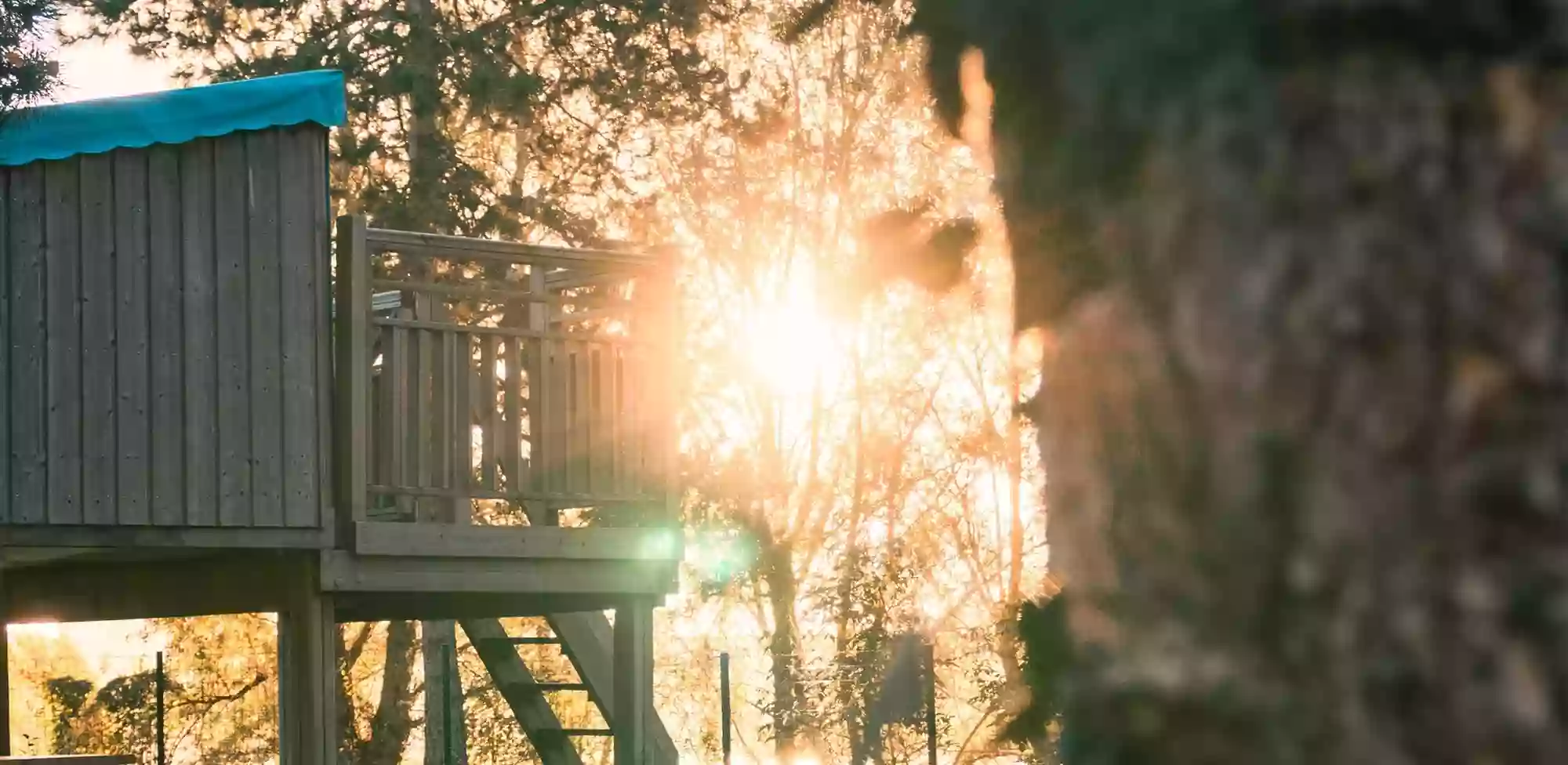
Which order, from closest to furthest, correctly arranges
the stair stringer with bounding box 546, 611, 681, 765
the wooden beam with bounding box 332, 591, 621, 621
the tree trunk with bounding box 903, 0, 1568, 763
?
1. the tree trunk with bounding box 903, 0, 1568, 763
2. the wooden beam with bounding box 332, 591, 621, 621
3. the stair stringer with bounding box 546, 611, 681, 765

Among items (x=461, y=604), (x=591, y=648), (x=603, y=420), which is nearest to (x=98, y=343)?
(x=603, y=420)

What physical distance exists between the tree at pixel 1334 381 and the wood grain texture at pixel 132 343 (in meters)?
6.90

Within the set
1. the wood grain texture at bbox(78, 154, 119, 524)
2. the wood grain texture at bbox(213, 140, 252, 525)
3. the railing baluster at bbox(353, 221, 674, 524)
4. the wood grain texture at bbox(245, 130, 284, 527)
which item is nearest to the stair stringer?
the railing baluster at bbox(353, 221, 674, 524)

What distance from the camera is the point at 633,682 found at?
10000 mm

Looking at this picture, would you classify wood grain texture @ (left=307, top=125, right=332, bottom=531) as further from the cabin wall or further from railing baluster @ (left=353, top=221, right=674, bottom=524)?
railing baluster @ (left=353, top=221, right=674, bottom=524)

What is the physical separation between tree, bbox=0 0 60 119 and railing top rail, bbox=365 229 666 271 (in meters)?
1.59

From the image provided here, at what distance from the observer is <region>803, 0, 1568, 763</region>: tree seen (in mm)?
1937

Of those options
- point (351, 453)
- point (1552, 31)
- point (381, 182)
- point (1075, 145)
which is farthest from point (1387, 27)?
point (381, 182)

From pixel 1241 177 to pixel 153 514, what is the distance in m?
7.20

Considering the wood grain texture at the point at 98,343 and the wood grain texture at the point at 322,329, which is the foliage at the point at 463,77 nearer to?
the wood grain texture at the point at 322,329

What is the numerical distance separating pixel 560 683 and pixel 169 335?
350 centimetres

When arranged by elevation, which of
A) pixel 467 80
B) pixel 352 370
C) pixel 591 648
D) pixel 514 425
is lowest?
pixel 591 648

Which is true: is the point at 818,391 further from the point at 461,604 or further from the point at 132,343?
the point at 132,343

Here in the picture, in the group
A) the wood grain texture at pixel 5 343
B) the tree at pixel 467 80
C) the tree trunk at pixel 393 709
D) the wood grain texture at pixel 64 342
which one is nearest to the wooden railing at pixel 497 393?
the wood grain texture at pixel 64 342
